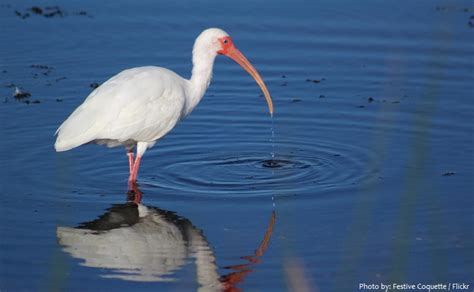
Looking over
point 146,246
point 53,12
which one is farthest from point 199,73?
point 53,12

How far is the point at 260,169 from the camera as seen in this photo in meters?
10.6

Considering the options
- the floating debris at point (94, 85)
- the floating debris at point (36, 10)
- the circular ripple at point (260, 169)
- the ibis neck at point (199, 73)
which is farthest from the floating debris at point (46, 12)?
the ibis neck at point (199, 73)

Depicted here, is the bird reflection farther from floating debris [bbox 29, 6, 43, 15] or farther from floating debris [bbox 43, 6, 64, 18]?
floating debris [bbox 29, 6, 43, 15]

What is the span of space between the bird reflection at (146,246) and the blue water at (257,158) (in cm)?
2

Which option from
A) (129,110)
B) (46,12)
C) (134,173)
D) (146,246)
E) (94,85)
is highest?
(46,12)

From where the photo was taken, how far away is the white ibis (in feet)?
31.6

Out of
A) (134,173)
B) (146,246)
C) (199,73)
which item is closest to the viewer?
(146,246)

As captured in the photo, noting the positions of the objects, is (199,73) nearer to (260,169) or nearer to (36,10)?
(260,169)

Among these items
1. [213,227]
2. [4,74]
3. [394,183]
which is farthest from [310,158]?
[4,74]

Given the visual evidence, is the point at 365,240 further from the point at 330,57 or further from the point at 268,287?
the point at 330,57

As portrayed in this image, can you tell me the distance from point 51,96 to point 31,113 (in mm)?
660

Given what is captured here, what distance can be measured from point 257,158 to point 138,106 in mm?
1601

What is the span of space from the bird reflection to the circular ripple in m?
0.66

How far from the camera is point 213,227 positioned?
352 inches
